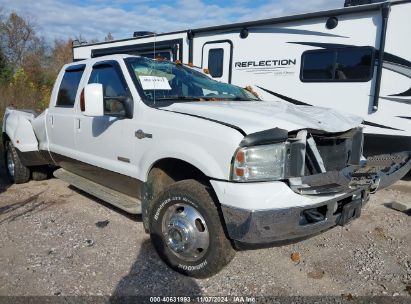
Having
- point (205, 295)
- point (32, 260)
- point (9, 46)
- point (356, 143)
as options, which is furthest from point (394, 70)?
point (9, 46)

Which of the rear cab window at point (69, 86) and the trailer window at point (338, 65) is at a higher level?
the trailer window at point (338, 65)

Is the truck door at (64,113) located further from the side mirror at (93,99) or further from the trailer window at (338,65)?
the trailer window at (338,65)

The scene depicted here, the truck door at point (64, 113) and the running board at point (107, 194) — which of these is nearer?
the running board at point (107, 194)

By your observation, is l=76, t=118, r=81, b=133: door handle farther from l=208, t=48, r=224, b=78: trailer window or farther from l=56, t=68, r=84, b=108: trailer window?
l=208, t=48, r=224, b=78: trailer window

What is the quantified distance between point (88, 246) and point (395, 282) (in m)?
2.84

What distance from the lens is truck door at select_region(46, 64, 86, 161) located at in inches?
187

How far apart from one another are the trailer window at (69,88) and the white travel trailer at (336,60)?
5.07 feet

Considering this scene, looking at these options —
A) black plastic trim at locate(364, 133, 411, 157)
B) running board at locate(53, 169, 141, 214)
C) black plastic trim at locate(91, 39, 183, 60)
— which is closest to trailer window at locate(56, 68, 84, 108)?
running board at locate(53, 169, 141, 214)

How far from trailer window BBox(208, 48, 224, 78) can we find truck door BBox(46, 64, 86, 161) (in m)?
4.06

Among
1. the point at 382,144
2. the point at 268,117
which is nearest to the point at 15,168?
the point at 268,117

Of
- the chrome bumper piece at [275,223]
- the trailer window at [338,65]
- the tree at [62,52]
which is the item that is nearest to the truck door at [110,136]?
the chrome bumper piece at [275,223]

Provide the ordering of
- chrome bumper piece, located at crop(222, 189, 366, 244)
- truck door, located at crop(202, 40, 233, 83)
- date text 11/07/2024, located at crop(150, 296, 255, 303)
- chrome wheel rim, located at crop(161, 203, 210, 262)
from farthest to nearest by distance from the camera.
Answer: truck door, located at crop(202, 40, 233, 83)
chrome wheel rim, located at crop(161, 203, 210, 262)
date text 11/07/2024, located at crop(150, 296, 255, 303)
chrome bumper piece, located at crop(222, 189, 366, 244)

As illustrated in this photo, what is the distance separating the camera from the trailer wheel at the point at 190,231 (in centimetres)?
301

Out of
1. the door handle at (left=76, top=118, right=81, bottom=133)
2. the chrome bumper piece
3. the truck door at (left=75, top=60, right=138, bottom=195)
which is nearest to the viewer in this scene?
the chrome bumper piece
